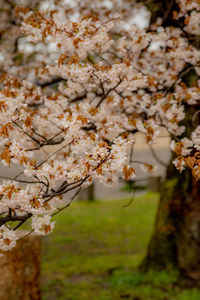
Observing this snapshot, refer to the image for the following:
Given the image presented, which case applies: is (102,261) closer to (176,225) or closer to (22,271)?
(176,225)

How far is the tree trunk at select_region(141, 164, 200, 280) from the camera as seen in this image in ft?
21.3

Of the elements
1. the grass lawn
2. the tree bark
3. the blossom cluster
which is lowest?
the grass lawn

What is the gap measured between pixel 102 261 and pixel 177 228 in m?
2.09

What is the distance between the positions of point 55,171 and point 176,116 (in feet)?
5.94

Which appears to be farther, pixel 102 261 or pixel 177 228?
pixel 102 261

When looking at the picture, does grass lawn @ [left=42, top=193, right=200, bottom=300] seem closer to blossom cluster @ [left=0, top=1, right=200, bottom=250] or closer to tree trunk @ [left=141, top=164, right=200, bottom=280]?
tree trunk @ [left=141, top=164, right=200, bottom=280]

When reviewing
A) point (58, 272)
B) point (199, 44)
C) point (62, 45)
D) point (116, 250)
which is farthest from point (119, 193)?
point (62, 45)

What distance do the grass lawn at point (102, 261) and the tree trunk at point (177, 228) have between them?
334mm

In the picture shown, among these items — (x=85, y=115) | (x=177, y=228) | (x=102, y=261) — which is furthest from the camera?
(x=102, y=261)

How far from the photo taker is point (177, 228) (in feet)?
22.1

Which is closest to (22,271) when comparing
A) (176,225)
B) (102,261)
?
(176,225)

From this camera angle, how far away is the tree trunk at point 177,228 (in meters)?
6.48

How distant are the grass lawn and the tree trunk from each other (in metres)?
0.33

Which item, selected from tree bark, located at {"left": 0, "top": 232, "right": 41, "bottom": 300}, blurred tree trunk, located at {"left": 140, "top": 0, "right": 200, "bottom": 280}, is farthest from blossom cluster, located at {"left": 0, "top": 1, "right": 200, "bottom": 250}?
blurred tree trunk, located at {"left": 140, "top": 0, "right": 200, "bottom": 280}
